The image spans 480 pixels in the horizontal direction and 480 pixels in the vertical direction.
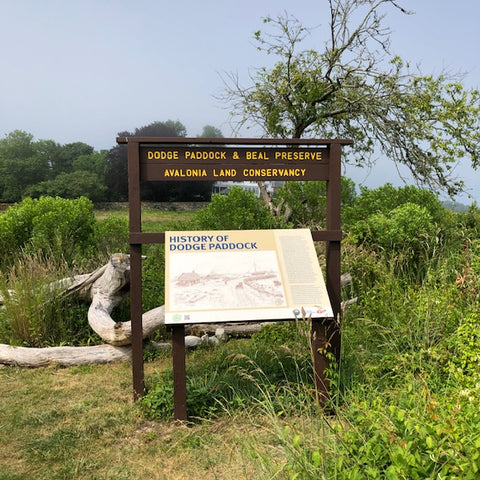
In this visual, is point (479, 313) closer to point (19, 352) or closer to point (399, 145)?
point (19, 352)

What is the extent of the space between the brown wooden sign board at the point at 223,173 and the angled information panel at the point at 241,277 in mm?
198

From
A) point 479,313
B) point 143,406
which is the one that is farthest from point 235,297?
point 479,313

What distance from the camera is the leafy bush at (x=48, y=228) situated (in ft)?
29.4

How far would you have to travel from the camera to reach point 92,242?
9.70m

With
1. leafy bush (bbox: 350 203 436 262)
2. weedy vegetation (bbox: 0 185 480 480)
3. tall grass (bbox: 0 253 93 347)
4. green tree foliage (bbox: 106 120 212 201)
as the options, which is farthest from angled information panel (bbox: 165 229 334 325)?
green tree foliage (bbox: 106 120 212 201)

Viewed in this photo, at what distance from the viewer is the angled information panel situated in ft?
13.6

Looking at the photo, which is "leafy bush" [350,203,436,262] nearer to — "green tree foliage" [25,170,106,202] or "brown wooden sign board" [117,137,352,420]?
"brown wooden sign board" [117,137,352,420]

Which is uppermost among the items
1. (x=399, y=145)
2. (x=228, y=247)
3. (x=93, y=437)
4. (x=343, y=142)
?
(x=399, y=145)

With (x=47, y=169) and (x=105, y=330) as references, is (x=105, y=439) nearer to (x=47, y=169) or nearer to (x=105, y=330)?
(x=105, y=330)

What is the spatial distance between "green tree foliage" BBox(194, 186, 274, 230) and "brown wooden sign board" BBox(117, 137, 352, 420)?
11.9 feet

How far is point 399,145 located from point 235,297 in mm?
9831

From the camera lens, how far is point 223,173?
4527mm

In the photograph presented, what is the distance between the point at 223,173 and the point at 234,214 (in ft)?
12.7

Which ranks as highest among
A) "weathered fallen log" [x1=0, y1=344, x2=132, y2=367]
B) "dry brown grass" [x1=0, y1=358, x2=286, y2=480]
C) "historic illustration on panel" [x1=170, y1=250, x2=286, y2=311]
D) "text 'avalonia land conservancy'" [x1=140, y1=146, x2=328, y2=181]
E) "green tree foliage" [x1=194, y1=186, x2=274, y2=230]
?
"text 'avalonia land conservancy'" [x1=140, y1=146, x2=328, y2=181]
